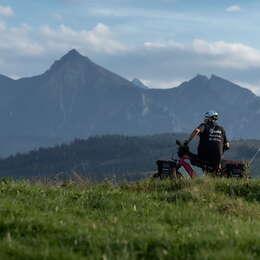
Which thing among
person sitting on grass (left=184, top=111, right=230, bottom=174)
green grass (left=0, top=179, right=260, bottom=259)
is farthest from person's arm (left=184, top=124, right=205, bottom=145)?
green grass (left=0, top=179, right=260, bottom=259)

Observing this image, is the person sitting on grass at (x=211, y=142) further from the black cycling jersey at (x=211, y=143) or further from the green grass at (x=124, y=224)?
the green grass at (x=124, y=224)

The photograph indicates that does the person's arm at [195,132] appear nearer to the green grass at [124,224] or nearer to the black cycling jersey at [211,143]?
the black cycling jersey at [211,143]

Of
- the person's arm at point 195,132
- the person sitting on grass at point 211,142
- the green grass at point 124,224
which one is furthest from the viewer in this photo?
the person sitting on grass at point 211,142

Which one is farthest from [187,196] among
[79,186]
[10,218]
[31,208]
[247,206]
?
[10,218]

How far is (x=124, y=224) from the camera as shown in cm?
944

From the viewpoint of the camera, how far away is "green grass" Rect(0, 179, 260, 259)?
7.59 meters

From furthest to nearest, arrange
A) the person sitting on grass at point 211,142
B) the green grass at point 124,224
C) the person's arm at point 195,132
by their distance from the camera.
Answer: the person sitting on grass at point 211,142, the person's arm at point 195,132, the green grass at point 124,224

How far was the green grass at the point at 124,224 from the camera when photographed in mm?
7594

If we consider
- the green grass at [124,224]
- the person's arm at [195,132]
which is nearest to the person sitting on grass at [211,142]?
the person's arm at [195,132]

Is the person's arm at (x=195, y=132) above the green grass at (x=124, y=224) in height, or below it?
above

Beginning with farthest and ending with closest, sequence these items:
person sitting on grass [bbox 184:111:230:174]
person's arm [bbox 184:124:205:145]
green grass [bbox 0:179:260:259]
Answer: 1. person sitting on grass [bbox 184:111:230:174]
2. person's arm [bbox 184:124:205:145]
3. green grass [bbox 0:179:260:259]

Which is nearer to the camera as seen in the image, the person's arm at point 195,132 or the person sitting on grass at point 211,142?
the person's arm at point 195,132

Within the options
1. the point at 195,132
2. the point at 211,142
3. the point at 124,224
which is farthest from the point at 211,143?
the point at 124,224

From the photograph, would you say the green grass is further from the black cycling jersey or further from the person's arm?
the black cycling jersey
